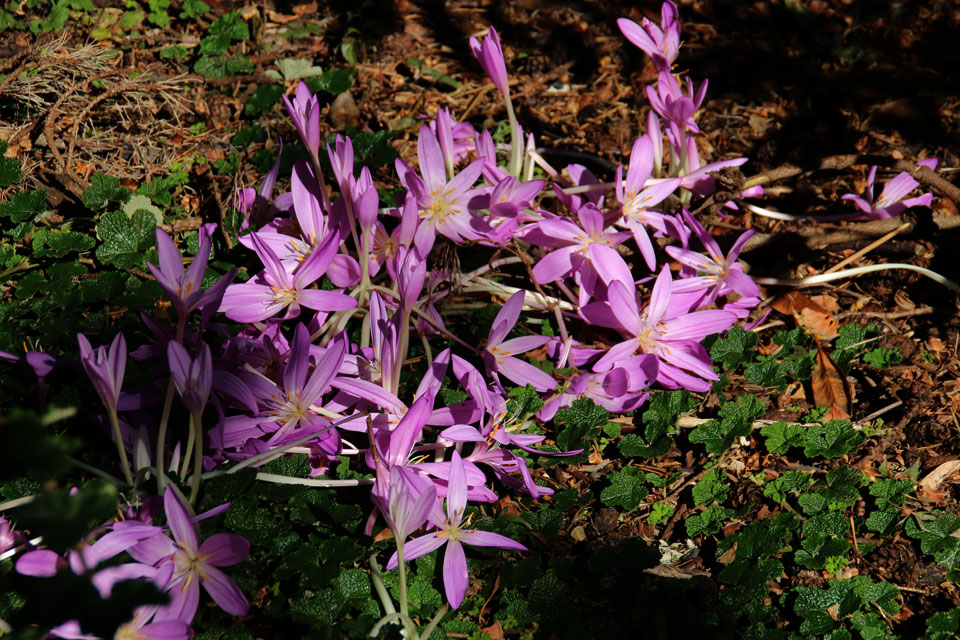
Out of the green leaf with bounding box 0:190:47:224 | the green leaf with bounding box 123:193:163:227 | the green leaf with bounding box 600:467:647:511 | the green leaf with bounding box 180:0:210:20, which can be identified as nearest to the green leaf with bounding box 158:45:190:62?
the green leaf with bounding box 180:0:210:20

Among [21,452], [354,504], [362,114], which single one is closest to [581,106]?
[362,114]

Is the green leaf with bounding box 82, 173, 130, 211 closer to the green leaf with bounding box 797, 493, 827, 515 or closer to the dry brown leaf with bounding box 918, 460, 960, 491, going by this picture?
the green leaf with bounding box 797, 493, 827, 515

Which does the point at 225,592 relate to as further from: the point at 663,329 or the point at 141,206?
the point at 141,206

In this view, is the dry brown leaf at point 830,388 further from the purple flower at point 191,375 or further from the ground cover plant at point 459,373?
the purple flower at point 191,375

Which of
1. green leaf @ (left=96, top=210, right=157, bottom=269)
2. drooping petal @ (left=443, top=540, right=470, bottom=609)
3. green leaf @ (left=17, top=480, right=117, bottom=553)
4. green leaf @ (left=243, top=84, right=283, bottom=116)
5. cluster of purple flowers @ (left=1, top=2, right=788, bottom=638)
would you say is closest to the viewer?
green leaf @ (left=17, top=480, right=117, bottom=553)

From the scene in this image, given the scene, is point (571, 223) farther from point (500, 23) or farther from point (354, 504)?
point (500, 23)

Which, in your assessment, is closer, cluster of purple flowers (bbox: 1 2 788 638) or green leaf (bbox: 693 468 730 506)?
cluster of purple flowers (bbox: 1 2 788 638)

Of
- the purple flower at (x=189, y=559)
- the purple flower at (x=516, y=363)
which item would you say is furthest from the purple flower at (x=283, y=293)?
the purple flower at (x=189, y=559)
